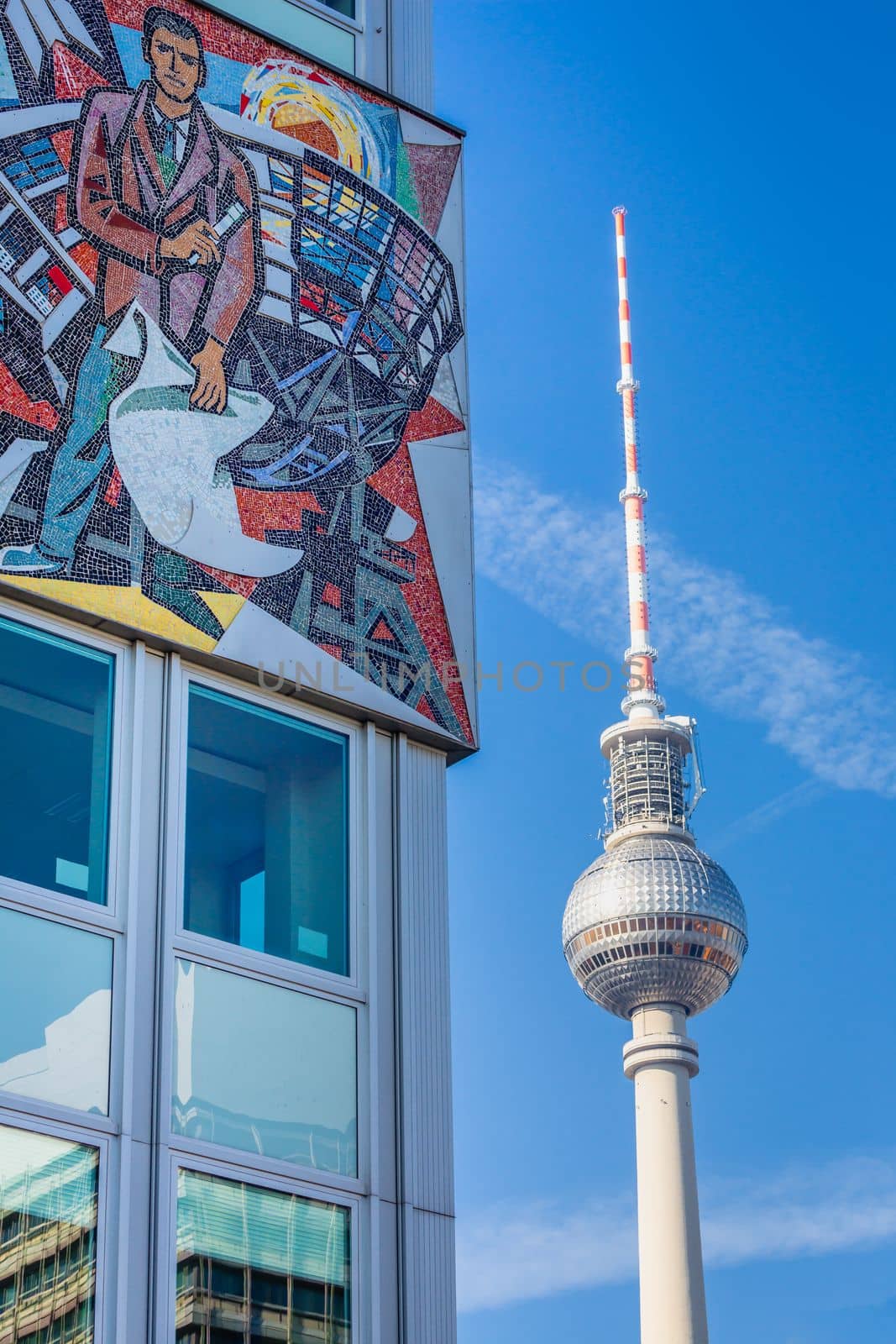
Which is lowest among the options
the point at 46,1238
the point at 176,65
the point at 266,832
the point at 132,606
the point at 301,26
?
the point at 46,1238

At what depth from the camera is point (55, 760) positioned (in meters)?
13.7

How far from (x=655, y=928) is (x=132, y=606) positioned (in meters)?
94.5

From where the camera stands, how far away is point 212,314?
15820 mm

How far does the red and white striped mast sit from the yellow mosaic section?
10168 cm

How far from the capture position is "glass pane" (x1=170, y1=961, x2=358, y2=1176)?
13188 millimetres

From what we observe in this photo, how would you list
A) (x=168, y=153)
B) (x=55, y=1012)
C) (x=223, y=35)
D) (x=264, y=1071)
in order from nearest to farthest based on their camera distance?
(x=55, y=1012) < (x=264, y=1071) < (x=168, y=153) < (x=223, y=35)

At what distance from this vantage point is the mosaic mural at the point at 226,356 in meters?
14.6

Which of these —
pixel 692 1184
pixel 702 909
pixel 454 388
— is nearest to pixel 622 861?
pixel 702 909

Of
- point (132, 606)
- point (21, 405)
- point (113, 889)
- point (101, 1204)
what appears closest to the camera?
point (101, 1204)

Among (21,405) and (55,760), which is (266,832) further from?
(21,405)

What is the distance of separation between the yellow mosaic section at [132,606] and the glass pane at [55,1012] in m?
2.30

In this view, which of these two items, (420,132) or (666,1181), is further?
(666,1181)

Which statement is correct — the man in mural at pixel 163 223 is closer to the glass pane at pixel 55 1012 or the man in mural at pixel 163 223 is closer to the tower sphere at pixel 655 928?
the glass pane at pixel 55 1012

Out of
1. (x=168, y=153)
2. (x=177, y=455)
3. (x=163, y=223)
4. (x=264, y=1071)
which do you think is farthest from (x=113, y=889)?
(x=168, y=153)
